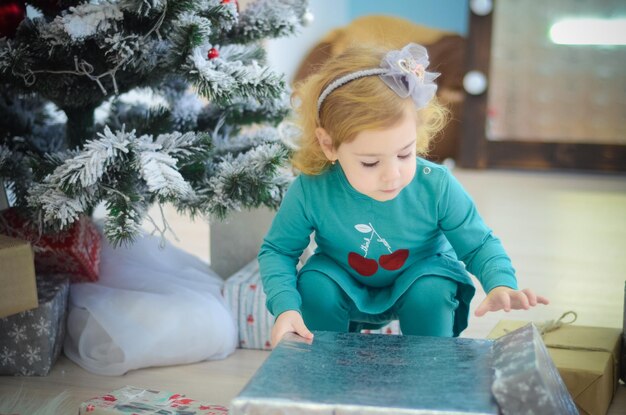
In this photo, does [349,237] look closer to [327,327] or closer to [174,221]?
[327,327]

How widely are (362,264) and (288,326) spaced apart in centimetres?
19

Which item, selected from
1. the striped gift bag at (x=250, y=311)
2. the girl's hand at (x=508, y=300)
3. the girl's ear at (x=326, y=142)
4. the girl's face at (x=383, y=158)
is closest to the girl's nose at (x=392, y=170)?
the girl's face at (x=383, y=158)

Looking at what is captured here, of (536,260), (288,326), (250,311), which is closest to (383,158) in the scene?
(288,326)

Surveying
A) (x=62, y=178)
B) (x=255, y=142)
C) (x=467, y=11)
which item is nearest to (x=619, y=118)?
(x=467, y=11)

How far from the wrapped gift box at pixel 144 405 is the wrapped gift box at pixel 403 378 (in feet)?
0.57

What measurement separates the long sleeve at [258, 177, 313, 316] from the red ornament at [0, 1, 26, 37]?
526 millimetres

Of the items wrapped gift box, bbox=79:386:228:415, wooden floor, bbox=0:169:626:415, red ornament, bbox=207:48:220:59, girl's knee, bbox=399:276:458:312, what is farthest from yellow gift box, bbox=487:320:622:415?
red ornament, bbox=207:48:220:59

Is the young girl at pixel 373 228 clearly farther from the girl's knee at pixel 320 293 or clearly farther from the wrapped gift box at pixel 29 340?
the wrapped gift box at pixel 29 340

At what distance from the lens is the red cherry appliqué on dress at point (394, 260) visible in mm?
1168

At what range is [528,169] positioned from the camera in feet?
10.6

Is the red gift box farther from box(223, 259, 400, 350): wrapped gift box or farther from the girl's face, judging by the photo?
the girl's face

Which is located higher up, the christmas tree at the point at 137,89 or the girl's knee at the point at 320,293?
the christmas tree at the point at 137,89

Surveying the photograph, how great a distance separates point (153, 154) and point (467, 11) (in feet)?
7.54

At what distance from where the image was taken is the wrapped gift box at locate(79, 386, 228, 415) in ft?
3.35
